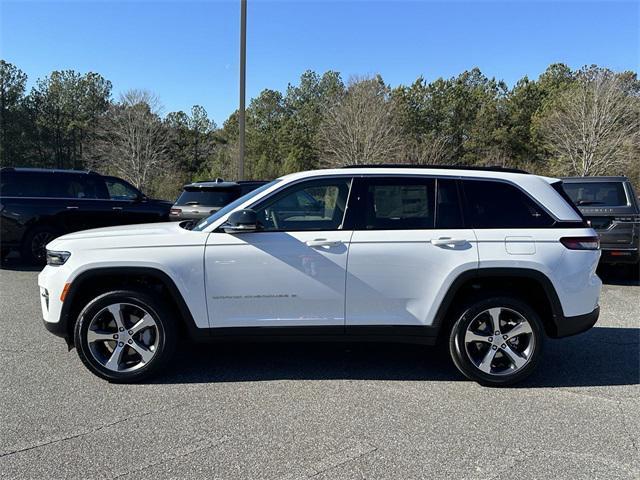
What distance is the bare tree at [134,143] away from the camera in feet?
166

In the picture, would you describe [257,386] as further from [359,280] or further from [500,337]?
[500,337]

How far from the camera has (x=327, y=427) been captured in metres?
3.35

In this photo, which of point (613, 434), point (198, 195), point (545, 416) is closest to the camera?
point (613, 434)

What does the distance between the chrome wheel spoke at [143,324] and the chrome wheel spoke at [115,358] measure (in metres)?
0.16

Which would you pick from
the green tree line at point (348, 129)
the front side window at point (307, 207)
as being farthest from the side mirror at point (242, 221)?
the green tree line at point (348, 129)

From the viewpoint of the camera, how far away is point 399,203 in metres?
4.12

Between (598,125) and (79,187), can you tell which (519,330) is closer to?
(79,187)

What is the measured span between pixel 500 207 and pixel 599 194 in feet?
17.6

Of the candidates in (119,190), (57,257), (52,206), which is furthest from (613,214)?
(52,206)

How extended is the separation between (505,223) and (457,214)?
40cm

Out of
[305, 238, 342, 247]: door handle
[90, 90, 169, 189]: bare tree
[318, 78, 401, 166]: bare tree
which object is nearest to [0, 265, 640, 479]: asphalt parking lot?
[305, 238, 342, 247]: door handle

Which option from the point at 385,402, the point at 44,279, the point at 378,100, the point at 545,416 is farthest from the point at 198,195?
the point at 378,100

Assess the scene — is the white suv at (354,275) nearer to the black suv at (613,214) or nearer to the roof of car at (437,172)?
the roof of car at (437,172)

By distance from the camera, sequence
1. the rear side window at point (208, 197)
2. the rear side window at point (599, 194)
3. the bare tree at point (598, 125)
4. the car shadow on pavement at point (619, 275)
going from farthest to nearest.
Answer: the bare tree at point (598, 125), the rear side window at point (208, 197), the car shadow on pavement at point (619, 275), the rear side window at point (599, 194)
